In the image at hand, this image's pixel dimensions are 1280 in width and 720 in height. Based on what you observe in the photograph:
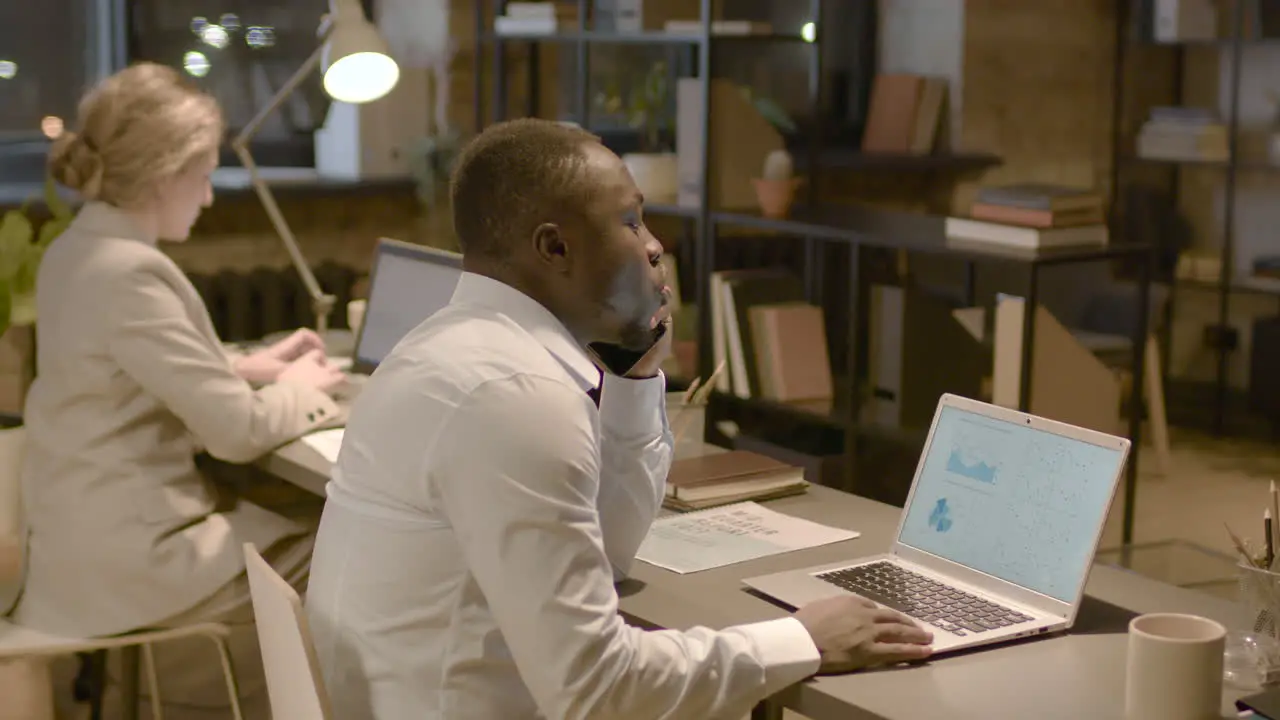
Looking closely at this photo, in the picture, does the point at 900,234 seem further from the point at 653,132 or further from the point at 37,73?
the point at 37,73

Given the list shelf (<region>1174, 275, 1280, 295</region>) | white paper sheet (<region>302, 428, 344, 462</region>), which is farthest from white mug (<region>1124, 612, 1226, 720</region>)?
shelf (<region>1174, 275, 1280, 295</region>)

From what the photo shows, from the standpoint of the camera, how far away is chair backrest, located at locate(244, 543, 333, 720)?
156 centimetres

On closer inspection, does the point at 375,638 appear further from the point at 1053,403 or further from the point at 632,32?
the point at 632,32

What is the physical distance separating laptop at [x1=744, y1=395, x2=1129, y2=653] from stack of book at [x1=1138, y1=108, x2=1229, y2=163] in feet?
14.9

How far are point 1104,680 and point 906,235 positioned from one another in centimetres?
225

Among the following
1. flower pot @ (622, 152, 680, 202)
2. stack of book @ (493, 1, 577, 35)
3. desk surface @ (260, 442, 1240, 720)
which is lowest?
desk surface @ (260, 442, 1240, 720)

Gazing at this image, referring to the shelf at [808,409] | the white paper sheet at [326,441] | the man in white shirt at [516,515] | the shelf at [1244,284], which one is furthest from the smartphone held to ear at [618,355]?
the shelf at [1244,284]

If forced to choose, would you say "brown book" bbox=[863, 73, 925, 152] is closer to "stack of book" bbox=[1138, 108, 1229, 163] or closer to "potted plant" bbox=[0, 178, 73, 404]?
"stack of book" bbox=[1138, 108, 1229, 163]

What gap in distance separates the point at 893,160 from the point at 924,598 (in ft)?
12.9

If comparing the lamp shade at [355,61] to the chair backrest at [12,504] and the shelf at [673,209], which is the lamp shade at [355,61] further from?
the chair backrest at [12,504]

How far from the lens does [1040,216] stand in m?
3.53

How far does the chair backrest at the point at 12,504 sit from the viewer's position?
9.06 feet

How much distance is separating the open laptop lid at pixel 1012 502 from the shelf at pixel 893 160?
12.0 feet

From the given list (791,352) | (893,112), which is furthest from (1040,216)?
(893,112)
